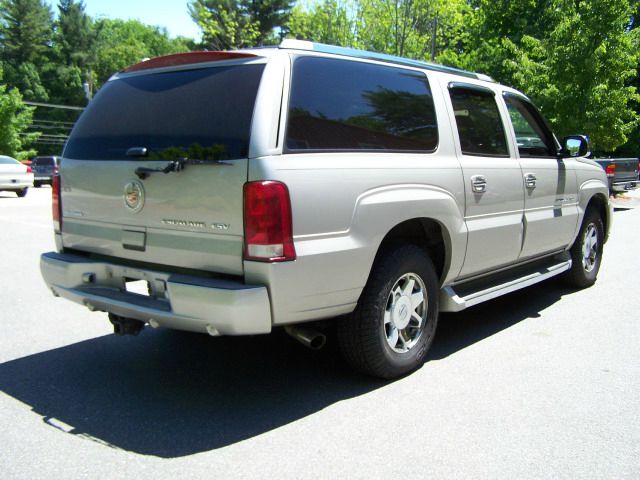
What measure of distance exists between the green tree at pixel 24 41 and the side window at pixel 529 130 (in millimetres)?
61928

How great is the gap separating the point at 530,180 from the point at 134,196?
3.22m

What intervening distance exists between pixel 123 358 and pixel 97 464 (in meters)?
1.51

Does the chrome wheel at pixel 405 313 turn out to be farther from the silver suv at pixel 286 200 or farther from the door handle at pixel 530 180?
the door handle at pixel 530 180

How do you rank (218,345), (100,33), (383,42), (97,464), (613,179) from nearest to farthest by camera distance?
(97,464) < (218,345) < (613,179) < (383,42) < (100,33)

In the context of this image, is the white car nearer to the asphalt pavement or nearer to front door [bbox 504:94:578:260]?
the asphalt pavement

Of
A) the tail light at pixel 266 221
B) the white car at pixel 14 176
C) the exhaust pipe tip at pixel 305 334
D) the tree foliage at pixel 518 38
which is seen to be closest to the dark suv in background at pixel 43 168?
the white car at pixel 14 176

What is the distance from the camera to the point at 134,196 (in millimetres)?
3516

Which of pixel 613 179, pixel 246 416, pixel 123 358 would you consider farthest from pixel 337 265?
pixel 613 179

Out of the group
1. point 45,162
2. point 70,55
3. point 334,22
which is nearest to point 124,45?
point 70,55

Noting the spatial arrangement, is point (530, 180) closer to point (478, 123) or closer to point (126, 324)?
point (478, 123)

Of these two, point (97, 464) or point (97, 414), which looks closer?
point (97, 464)

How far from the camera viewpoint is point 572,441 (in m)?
3.17

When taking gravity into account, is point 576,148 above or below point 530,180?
above

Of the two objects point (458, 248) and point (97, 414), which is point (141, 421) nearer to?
point (97, 414)
